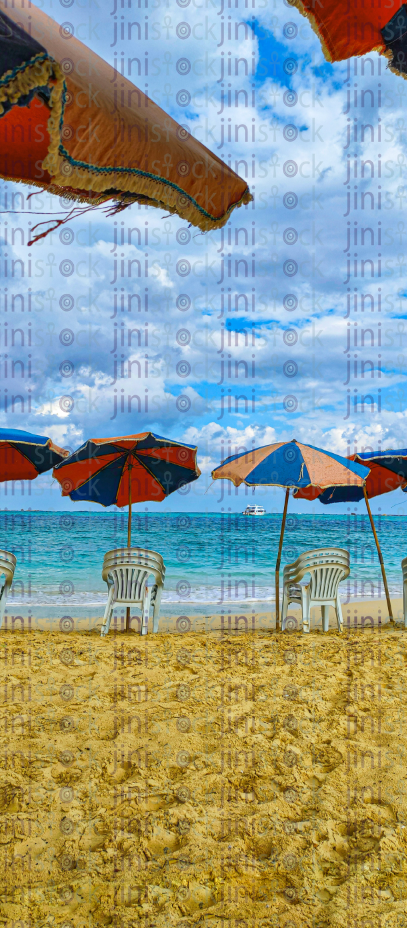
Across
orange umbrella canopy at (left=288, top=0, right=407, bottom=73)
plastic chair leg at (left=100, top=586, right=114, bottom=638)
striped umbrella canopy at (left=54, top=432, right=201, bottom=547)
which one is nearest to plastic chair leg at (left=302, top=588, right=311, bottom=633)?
striped umbrella canopy at (left=54, top=432, right=201, bottom=547)

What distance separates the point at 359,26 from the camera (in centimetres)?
185

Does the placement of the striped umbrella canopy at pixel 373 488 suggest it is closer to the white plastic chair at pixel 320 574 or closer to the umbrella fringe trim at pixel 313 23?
the white plastic chair at pixel 320 574

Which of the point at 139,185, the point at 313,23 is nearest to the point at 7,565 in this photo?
the point at 139,185

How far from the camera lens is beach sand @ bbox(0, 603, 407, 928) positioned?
1.78m

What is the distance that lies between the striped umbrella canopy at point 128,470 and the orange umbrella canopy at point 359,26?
3.93m

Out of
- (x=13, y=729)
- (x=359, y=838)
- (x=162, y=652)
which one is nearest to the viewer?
(x=359, y=838)

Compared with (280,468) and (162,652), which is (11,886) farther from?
(280,468)

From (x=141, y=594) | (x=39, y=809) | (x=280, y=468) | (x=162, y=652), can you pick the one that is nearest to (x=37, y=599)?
(x=141, y=594)

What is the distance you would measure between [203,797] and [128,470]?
→ 4.95m

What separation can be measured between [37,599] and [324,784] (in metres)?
9.18

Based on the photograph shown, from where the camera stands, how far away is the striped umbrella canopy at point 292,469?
5066 millimetres

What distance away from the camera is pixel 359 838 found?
6.82 ft

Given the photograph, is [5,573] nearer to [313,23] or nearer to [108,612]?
[108,612]

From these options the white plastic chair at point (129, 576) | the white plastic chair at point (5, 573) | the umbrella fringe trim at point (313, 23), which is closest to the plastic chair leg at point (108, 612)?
the white plastic chair at point (129, 576)
